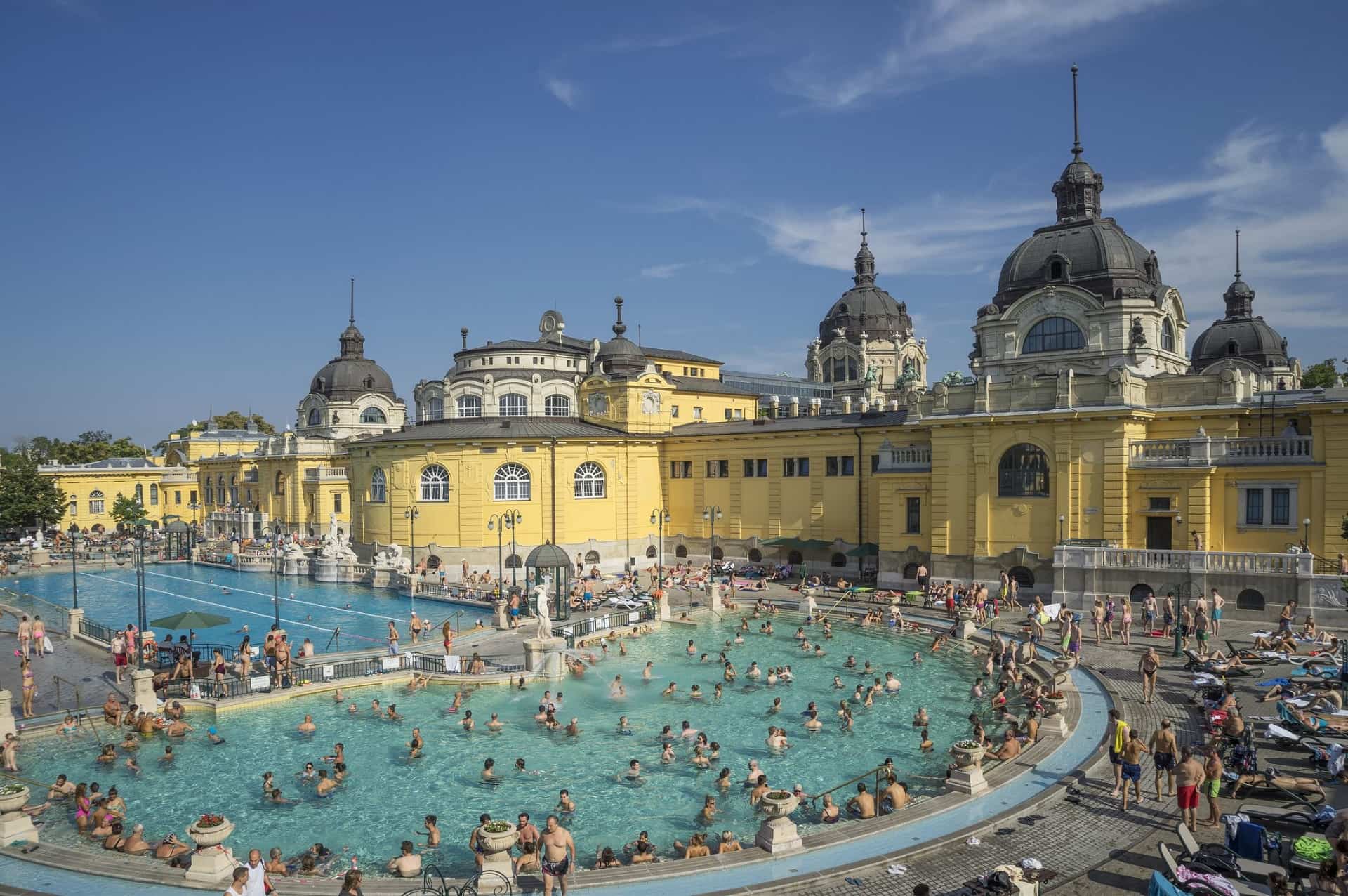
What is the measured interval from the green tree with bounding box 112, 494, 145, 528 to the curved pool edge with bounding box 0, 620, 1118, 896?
76.3 meters

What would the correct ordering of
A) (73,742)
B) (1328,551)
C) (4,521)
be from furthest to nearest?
1. (4,521)
2. (1328,551)
3. (73,742)

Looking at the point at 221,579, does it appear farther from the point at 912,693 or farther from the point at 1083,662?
the point at 1083,662

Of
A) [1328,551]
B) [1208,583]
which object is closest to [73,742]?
[1208,583]

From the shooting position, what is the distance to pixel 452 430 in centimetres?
5191

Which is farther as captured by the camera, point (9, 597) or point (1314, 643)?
point (9, 597)

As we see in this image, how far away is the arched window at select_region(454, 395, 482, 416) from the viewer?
186 feet

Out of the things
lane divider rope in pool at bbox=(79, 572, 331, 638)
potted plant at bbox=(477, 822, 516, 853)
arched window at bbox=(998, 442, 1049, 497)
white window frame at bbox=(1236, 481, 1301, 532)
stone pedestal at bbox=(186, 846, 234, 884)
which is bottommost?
lane divider rope in pool at bbox=(79, 572, 331, 638)

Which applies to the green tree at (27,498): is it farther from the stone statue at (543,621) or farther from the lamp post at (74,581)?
the stone statue at (543,621)

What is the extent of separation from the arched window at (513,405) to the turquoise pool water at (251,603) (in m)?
14.7

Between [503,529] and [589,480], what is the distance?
5876mm

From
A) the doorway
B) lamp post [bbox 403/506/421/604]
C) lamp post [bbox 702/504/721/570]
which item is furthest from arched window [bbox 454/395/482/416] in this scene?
the doorway

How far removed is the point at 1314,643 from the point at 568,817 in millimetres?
24172

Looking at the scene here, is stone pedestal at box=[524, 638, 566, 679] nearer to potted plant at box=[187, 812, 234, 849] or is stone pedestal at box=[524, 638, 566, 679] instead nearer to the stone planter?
potted plant at box=[187, 812, 234, 849]

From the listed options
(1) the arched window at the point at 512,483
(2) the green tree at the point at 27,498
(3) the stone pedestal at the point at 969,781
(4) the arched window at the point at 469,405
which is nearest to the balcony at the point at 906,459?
(1) the arched window at the point at 512,483
